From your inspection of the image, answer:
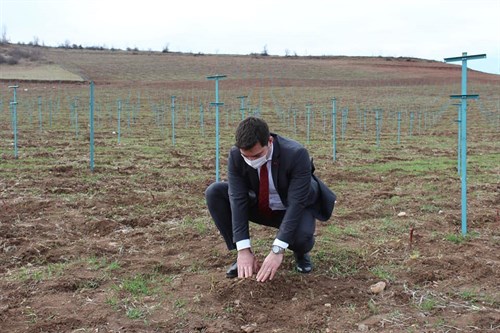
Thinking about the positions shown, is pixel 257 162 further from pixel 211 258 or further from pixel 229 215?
pixel 211 258

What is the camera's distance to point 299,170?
9.40ft

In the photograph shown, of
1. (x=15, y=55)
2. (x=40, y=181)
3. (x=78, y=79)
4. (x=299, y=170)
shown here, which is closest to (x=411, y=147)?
(x=40, y=181)

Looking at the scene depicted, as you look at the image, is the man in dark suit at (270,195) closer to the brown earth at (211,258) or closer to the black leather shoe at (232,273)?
the black leather shoe at (232,273)

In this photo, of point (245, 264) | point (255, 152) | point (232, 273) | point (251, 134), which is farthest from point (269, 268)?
point (251, 134)

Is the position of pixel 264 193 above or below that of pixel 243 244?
above

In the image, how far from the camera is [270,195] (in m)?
3.03

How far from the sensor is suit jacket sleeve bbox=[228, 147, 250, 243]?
9.62 feet

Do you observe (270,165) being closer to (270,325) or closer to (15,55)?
(270,325)

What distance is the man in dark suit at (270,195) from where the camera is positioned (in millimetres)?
2795

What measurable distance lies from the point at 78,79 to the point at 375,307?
37089mm

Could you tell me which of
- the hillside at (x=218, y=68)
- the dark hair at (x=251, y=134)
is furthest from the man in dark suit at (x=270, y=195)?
the hillside at (x=218, y=68)

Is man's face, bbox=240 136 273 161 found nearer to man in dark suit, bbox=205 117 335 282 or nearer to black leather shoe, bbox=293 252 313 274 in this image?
man in dark suit, bbox=205 117 335 282

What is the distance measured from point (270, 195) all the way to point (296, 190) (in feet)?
0.70

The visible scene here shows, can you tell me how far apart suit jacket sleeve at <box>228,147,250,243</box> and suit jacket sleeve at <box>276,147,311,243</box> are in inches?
8.8
